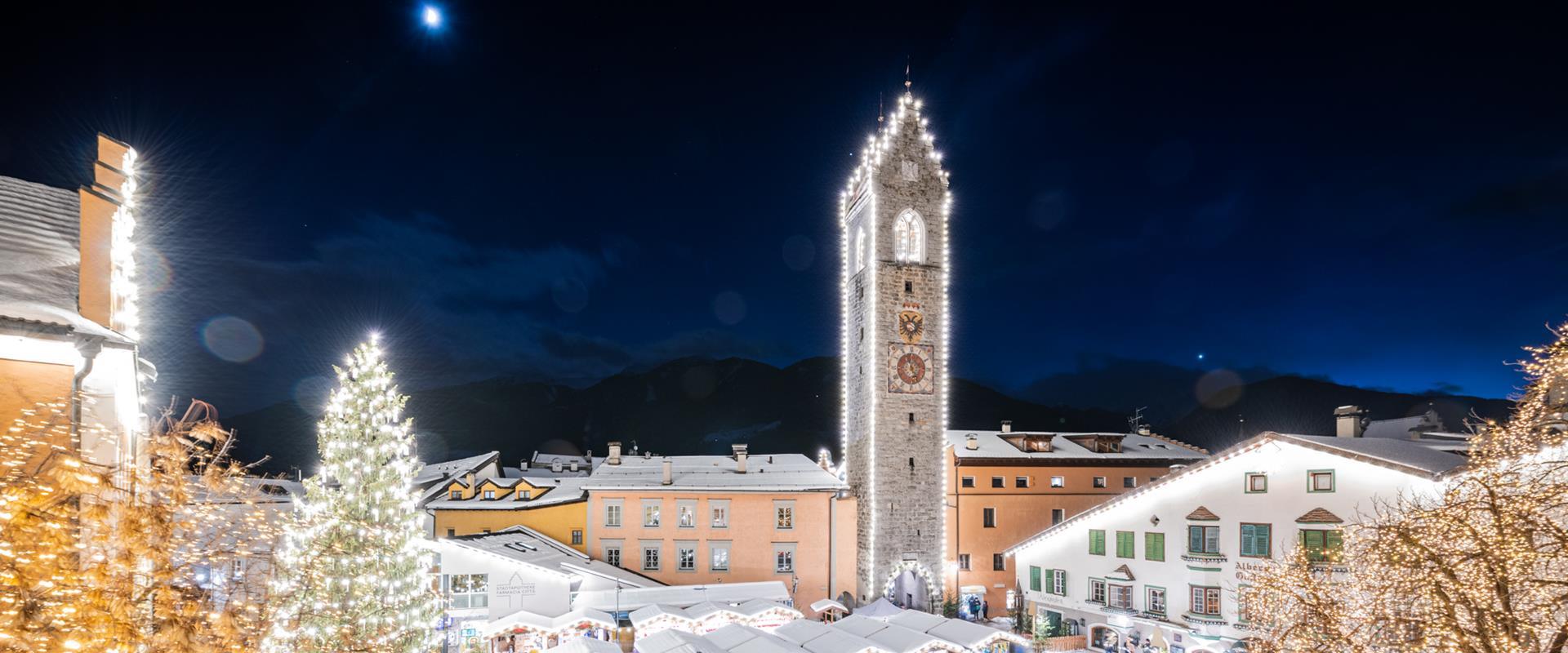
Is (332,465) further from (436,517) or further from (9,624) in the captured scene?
(436,517)

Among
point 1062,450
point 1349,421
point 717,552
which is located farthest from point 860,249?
point 1349,421

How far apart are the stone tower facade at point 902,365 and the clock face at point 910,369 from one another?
0.12 ft

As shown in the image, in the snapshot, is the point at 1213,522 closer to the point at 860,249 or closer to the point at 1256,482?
the point at 1256,482

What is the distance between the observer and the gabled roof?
1772 cm

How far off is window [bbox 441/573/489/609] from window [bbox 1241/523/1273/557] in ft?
78.7

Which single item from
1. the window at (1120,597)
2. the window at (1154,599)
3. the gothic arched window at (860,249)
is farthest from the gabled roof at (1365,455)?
Answer: the gothic arched window at (860,249)

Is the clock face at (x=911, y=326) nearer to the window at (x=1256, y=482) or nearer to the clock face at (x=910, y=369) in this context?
the clock face at (x=910, y=369)

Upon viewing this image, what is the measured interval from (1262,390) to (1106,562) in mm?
134726

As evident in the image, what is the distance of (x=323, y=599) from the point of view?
12.4 metres

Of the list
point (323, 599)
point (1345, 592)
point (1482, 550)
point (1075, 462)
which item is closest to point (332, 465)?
point (323, 599)

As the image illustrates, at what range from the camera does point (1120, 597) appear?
24.4m

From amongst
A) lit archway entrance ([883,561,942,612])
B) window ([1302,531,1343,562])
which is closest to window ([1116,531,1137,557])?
window ([1302,531,1343,562])

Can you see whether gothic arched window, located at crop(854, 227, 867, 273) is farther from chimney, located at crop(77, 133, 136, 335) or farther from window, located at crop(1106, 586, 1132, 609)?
chimney, located at crop(77, 133, 136, 335)

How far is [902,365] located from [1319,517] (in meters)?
15.5
